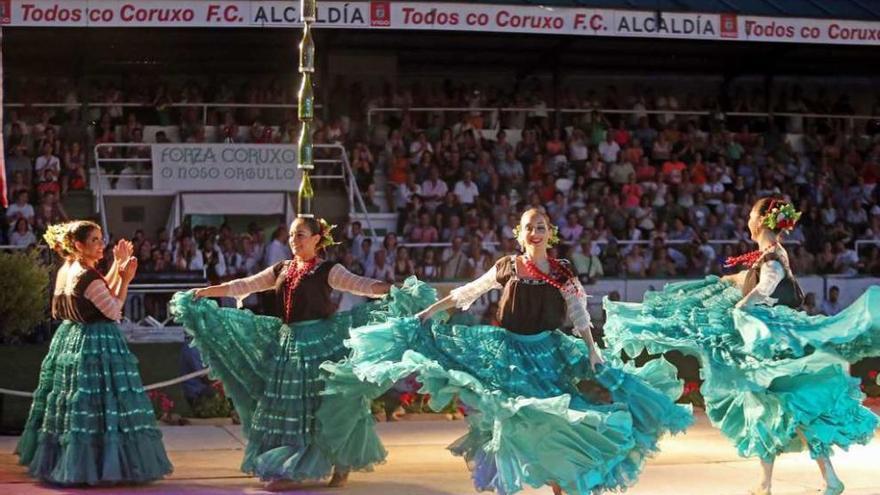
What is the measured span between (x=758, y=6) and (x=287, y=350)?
15431 millimetres

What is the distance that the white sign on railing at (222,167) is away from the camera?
69.6 ft

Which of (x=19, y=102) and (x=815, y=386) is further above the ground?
(x=19, y=102)

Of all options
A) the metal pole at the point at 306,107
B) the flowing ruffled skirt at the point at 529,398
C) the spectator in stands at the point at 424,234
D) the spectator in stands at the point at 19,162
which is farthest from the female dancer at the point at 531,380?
the spectator in stands at the point at 19,162

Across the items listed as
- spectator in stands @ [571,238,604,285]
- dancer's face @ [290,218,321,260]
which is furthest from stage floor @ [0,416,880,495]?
spectator in stands @ [571,238,604,285]

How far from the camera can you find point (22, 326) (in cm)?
1463

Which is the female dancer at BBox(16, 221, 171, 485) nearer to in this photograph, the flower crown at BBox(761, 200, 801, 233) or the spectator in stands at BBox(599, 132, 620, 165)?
the flower crown at BBox(761, 200, 801, 233)

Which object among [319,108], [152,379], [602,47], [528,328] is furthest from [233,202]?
[528,328]

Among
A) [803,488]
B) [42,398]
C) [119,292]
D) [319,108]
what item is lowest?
[803,488]

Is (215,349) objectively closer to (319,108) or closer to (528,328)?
(528,328)

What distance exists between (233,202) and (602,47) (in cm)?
776

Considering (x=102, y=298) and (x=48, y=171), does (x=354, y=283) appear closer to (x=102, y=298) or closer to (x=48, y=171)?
(x=102, y=298)

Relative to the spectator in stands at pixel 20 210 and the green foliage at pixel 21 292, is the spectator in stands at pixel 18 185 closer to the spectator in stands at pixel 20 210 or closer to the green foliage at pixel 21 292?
the spectator in stands at pixel 20 210

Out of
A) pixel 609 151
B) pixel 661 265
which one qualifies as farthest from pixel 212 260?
pixel 609 151

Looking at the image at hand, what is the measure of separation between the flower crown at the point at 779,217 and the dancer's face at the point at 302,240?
3105 millimetres
